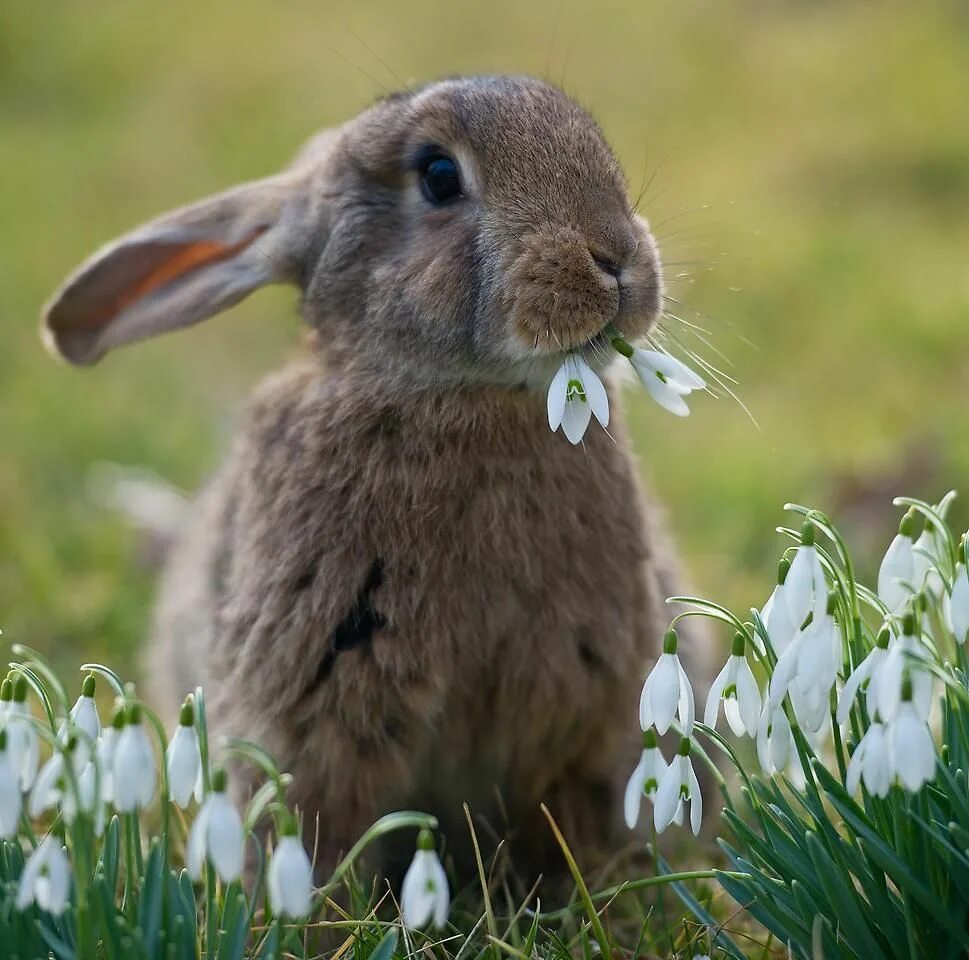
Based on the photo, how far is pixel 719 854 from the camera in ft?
12.4

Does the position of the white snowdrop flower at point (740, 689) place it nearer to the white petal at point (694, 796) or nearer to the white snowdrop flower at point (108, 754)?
the white petal at point (694, 796)

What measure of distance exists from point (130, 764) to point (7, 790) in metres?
0.21

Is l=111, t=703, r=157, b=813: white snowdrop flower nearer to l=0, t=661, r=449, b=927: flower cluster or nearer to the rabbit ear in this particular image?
l=0, t=661, r=449, b=927: flower cluster

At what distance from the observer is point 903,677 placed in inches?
85.7

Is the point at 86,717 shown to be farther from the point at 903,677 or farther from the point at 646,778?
the point at 903,677

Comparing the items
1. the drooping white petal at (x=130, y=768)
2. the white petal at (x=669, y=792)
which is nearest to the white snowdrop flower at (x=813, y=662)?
the white petal at (x=669, y=792)

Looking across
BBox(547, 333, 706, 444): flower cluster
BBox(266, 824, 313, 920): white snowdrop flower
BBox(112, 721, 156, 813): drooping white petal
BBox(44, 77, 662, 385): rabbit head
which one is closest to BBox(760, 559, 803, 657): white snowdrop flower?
BBox(547, 333, 706, 444): flower cluster

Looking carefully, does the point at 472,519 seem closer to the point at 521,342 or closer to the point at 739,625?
the point at 521,342

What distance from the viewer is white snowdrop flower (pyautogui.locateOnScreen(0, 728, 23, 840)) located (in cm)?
222

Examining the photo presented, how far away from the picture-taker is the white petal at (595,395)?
263cm

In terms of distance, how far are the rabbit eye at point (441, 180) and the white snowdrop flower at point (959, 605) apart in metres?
1.38

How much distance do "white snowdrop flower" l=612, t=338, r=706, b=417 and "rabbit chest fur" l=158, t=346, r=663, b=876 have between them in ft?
1.38

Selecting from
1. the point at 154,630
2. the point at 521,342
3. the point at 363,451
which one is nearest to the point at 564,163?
the point at 521,342

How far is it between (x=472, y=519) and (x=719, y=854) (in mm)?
1193
